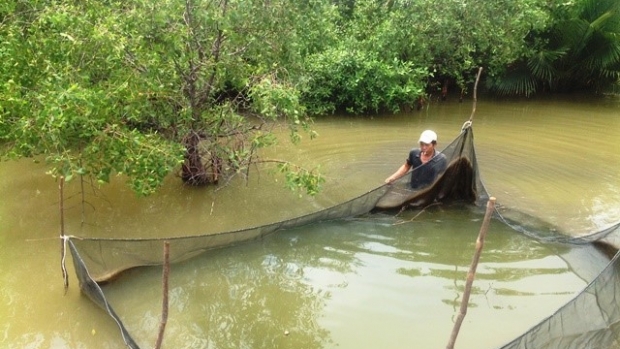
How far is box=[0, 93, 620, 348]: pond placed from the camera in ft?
13.5

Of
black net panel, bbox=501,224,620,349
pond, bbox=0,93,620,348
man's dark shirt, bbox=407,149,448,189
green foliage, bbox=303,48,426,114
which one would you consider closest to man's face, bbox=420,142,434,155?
man's dark shirt, bbox=407,149,448,189

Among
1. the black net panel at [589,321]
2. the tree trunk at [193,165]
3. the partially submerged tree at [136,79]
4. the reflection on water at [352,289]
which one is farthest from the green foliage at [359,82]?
the black net panel at [589,321]

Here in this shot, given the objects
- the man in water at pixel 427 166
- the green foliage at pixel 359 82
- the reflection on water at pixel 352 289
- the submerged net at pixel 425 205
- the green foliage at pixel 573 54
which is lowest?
the reflection on water at pixel 352 289

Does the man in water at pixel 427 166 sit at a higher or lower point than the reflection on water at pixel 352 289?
higher

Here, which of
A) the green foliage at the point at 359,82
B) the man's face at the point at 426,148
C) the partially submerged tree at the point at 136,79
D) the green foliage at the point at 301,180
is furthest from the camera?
the green foliage at the point at 359,82

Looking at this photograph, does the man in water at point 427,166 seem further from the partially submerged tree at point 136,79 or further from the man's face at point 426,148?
the partially submerged tree at point 136,79

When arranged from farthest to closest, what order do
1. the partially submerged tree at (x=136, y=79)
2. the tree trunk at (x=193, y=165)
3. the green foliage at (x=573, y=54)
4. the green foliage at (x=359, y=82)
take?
the green foliage at (x=573, y=54)
the green foliage at (x=359, y=82)
the tree trunk at (x=193, y=165)
the partially submerged tree at (x=136, y=79)

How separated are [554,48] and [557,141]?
167 inches

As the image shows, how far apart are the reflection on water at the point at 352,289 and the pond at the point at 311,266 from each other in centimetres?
1

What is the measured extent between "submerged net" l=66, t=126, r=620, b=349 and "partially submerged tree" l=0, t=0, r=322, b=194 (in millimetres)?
806

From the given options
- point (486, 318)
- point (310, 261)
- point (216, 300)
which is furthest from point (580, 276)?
point (216, 300)

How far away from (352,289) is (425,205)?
1.88 m

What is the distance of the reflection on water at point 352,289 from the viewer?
4066mm

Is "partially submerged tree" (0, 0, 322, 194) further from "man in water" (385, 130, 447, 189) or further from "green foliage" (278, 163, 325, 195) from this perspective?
"man in water" (385, 130, 447, 189)
